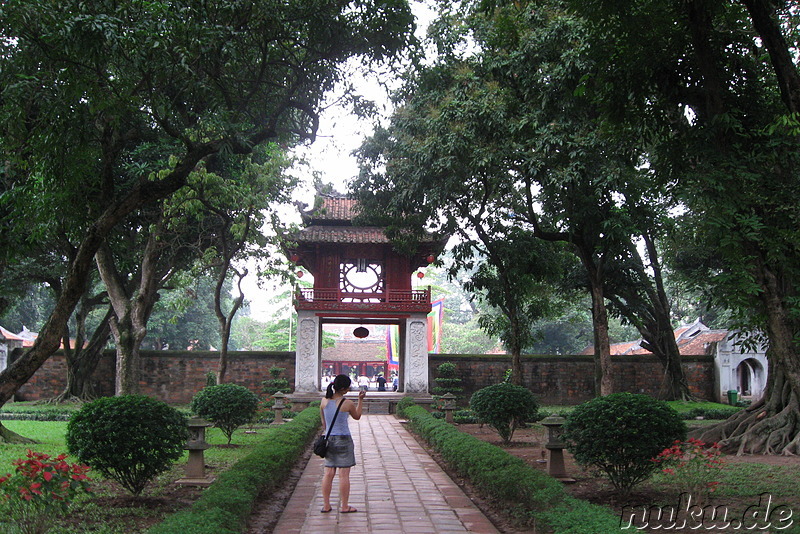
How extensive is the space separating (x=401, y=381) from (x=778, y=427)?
15.1 metres

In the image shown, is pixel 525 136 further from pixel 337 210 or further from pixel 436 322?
pixel 436 322

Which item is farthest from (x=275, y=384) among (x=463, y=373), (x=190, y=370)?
(x=463, y=373)

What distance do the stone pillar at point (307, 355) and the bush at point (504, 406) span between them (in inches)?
429

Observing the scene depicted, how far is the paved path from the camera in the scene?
5.90 meters

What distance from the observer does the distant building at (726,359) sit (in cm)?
2538

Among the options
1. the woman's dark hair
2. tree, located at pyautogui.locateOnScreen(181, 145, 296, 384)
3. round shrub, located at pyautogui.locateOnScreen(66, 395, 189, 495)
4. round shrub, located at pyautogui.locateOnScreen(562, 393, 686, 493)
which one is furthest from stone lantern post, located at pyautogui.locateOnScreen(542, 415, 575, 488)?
tree, located at pyautogui.locateOnScreen(181, 145, 296, 384)

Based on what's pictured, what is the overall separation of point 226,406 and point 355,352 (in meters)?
33.6

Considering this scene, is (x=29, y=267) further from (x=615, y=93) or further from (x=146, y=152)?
(x=615, y=93)

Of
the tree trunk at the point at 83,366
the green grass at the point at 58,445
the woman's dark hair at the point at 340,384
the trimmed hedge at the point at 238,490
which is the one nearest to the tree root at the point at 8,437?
the green grass at the point at 58,445

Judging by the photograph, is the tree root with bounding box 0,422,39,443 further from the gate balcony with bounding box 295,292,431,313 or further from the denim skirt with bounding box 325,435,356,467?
the gate balcony with bounding box 295,292,431,313

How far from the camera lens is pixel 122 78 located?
7.15m

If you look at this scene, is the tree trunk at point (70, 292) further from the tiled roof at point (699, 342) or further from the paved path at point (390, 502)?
the tiled roof at point (699, 342)

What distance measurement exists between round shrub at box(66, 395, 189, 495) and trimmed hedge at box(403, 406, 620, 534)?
3325 mm

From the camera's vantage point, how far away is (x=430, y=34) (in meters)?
13.0
